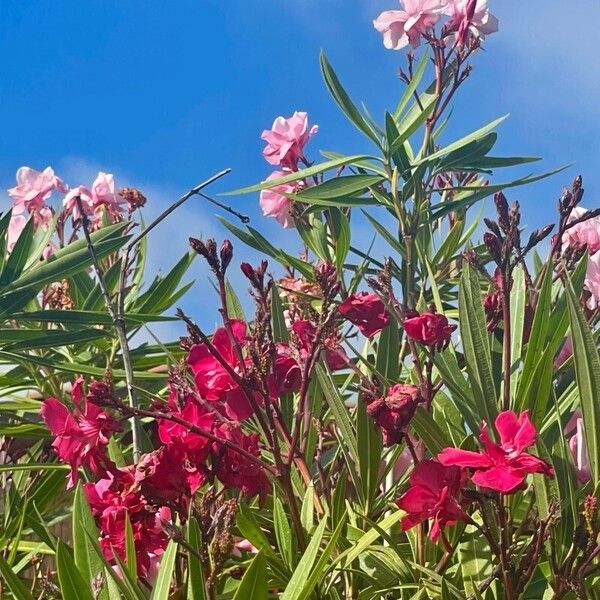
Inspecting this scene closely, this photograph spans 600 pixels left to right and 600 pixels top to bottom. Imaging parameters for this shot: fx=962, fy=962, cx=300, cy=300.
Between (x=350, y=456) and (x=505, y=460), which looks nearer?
(x=505, y=460)

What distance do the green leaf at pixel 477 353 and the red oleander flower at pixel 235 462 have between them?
0.78ft

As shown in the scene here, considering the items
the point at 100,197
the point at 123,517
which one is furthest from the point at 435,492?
the point at 100,197

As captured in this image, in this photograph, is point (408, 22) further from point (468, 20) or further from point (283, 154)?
point (283, 154)

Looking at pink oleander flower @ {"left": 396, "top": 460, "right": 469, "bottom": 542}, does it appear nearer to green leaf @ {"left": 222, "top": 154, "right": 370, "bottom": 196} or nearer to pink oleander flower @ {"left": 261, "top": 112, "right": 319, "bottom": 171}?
green leaf @ {"left": 222, "top": 154, "right": 370, "bottom": 196}

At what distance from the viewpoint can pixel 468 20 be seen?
77.0 inches

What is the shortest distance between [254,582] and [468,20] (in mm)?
1462

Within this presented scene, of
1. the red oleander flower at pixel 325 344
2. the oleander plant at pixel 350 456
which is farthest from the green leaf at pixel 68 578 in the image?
the red oleander flower at pixel 325 344

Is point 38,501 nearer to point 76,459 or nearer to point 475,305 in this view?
point 76,459

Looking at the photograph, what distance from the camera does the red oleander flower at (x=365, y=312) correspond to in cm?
107

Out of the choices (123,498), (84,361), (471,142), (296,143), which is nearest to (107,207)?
(84,361)

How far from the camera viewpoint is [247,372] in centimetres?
90

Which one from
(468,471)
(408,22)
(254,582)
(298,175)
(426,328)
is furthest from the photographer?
(408,22)

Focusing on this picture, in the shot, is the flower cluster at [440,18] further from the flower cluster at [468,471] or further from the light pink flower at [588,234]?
the flower cluster at [468,471]

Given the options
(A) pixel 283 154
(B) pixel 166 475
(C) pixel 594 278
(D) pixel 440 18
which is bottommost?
(B) pixel 166 475
